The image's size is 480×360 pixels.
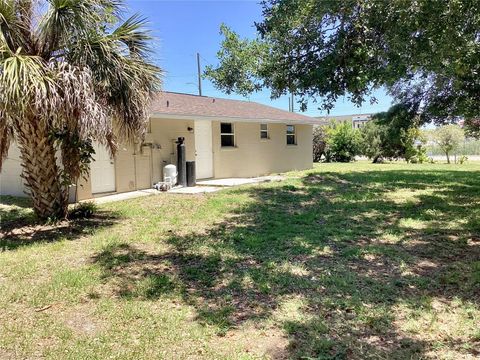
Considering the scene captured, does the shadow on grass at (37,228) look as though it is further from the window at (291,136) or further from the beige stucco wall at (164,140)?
the window at (291,136)

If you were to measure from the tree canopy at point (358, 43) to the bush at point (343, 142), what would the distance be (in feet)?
58.4

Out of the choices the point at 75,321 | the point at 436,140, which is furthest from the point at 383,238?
the point at 436,140

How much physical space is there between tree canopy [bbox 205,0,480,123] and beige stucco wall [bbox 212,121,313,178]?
739cm

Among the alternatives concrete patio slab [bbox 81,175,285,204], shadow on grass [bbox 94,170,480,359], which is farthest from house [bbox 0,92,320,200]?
shadow on grass [bbox 94,170,480,359]

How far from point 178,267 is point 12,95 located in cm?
361

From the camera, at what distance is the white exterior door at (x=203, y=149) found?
47.8ft

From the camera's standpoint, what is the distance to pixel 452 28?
5910mm

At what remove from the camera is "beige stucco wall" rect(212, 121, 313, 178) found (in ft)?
51.3

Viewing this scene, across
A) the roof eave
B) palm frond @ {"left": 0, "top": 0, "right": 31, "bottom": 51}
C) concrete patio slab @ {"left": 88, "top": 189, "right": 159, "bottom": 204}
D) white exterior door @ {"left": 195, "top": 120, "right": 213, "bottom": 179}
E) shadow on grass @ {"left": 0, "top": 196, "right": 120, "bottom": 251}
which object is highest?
palm frond @ {"left": 0, "top": 0, "right": 31, "bottom": 51}

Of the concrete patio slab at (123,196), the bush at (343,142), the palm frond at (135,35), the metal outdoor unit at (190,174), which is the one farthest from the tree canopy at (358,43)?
the bush at (343,142)

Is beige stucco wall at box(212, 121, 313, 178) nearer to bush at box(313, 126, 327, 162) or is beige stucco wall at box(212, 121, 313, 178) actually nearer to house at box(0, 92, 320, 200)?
house at box(0, 92, 320, 200)

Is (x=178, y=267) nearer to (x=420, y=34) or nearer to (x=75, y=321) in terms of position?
(x=75, y=321)

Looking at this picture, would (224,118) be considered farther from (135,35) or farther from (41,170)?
(41,170)

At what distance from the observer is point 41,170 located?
25.0ft
